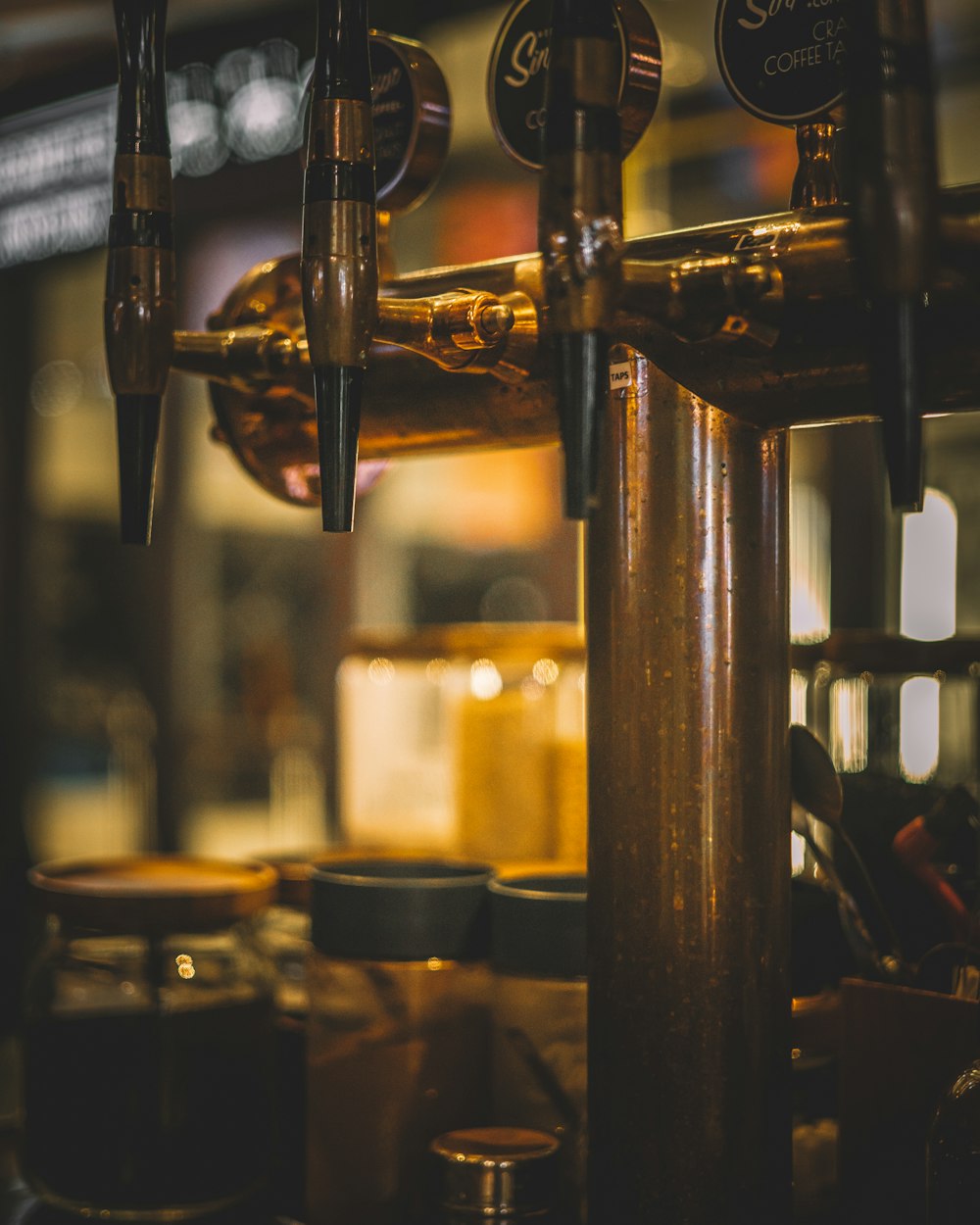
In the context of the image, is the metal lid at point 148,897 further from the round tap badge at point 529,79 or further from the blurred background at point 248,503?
the blurred background at point 248,503

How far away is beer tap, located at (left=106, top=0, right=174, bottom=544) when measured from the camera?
624 millimetres

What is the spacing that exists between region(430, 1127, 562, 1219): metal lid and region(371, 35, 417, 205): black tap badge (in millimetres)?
494

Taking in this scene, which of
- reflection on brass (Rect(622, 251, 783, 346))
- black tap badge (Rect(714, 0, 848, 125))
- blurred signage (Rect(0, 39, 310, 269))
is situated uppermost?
blurred signage (Rect(0, 39, 310, 269))

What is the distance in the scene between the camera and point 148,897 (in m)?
0.78

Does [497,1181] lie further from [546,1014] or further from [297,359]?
[297,359]

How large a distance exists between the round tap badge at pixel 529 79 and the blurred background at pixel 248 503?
205 centimetres

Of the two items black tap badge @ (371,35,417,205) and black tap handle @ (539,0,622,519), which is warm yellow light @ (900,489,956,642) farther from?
black tap handle @ (539,0,622,519)

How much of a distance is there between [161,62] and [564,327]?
31 cm

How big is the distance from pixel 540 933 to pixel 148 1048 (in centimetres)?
26

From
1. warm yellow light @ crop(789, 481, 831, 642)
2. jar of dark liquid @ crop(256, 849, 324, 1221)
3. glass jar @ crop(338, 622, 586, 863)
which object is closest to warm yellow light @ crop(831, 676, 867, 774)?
glass jar @ crop(338, 622, 586, 863)

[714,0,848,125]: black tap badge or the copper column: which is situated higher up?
[714,0,848,125]: black tap badge

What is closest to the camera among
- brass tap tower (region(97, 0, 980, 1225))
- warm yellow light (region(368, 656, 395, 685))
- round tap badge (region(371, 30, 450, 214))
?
brass tap tower (region(97, 0, 980, 1225))

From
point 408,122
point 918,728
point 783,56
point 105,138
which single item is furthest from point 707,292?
point 105,138

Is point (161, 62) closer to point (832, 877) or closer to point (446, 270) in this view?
point (446, 270)
